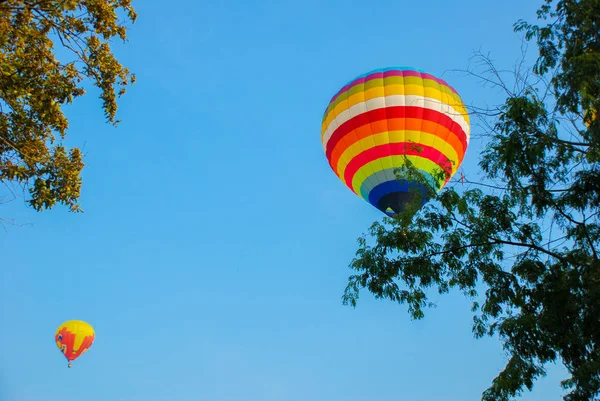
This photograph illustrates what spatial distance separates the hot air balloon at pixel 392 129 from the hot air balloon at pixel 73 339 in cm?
2258

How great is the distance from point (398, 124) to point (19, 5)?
51.7 feet

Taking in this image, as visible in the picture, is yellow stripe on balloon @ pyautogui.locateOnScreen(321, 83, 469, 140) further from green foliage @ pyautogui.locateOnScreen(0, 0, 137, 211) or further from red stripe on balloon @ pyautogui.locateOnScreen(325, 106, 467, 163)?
green foliage @ pyautogui.locateOnScreen(0, 0, 137, 211)

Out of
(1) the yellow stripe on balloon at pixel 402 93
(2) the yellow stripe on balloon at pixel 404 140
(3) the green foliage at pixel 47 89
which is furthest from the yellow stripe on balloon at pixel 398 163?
(3) the green foliage at pixel 47 89

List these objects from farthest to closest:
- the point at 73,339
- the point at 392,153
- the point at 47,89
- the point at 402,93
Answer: the point at 73,339 < the point at 402,93 < the point at 392,153 < the point at 47,89

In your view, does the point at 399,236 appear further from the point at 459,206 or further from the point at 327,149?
the point at 327,149

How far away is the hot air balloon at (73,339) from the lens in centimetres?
3606

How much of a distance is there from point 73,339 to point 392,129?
25.5 m

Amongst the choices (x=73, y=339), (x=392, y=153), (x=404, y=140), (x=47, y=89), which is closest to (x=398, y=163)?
(x=392, y=153)

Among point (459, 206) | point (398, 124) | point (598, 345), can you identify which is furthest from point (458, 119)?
point (598, 345)

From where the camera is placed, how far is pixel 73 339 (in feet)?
118

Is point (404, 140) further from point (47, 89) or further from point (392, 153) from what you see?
point (47, 89)

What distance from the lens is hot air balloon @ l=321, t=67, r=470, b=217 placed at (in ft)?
71.1

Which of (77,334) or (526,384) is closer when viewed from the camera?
(526,384)

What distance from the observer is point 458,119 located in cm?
2275
